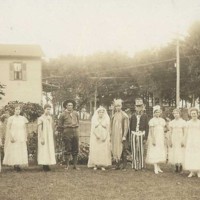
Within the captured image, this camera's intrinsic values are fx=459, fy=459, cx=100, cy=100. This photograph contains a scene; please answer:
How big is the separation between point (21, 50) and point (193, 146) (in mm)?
22618

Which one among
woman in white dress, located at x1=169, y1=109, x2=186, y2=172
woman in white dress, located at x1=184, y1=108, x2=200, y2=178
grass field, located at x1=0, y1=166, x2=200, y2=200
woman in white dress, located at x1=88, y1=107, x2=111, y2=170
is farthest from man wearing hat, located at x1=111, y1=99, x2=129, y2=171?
woman in white dress, located at x1=184, y1=108, x2=200, y2=178

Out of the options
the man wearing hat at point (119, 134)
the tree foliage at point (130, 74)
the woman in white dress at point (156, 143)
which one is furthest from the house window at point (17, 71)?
the woman in white dress at point (156, 143)

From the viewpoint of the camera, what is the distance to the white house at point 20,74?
31.1 m

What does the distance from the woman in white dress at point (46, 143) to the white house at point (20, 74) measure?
19153 mm

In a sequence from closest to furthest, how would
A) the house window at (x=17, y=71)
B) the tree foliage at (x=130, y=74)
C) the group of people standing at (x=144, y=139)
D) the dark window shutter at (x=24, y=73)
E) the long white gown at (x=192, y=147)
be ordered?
the long white gown at (x=192, y=147), the group of people standing at (x=144, y=139), the house window at (x=17, y=71), the dark window shutter at (x=24, y=73), the tree foliage at (x=130, y=74)

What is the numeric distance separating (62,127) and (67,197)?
435cm

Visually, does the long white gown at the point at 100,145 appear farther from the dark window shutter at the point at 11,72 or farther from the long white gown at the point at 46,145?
the dark window shutter at the point at 11,72

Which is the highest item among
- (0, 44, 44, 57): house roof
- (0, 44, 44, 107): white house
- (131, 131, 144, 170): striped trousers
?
(0, 44, 44, 57): house roof

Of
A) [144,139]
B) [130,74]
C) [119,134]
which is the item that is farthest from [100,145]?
[130,74]

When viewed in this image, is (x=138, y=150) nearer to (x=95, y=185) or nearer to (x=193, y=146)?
(x=193, y=146)

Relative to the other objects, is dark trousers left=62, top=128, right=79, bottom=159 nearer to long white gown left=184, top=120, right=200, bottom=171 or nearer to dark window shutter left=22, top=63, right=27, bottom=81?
long white gown left=184, top=120, right=200, bottom=171

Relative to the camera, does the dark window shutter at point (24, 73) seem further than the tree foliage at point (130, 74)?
No

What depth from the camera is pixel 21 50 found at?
32.0 m

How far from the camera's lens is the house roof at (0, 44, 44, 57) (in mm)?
31250
